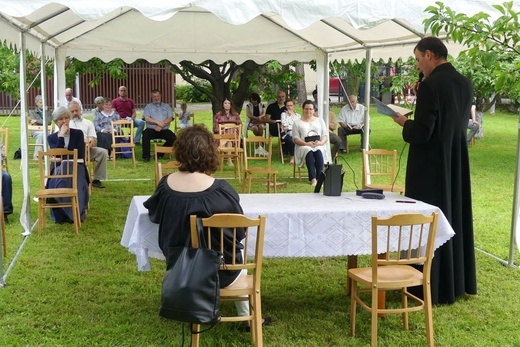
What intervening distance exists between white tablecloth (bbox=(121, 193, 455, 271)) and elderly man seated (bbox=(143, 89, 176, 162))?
9.04m

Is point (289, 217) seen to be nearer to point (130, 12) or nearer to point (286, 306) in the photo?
point (286, 306)

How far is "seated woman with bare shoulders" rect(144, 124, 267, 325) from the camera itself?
3.64 meters

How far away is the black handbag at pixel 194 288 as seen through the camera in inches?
132

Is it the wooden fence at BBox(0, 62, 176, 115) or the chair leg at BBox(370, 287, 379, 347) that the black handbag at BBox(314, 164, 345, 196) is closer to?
the chair leg at BBox(370, 287, 379, 347)

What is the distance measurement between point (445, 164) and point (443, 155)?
6cm

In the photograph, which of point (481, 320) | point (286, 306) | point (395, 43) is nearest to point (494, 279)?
point (481, 320)

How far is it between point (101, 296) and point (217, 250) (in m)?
1.71

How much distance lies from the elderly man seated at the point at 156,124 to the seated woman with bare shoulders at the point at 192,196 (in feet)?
31.0

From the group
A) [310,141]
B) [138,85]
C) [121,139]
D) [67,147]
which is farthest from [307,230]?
[138,85]

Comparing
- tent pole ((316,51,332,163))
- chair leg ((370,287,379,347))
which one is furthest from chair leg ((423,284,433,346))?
tent pole ((316,51,332,163))

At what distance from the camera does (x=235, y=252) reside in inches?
145

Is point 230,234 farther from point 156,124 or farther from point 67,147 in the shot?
point 156,124

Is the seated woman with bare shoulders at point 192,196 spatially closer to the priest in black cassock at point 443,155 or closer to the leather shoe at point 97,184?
the priest in black cassock at point 443,155

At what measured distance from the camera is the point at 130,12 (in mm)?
9219
